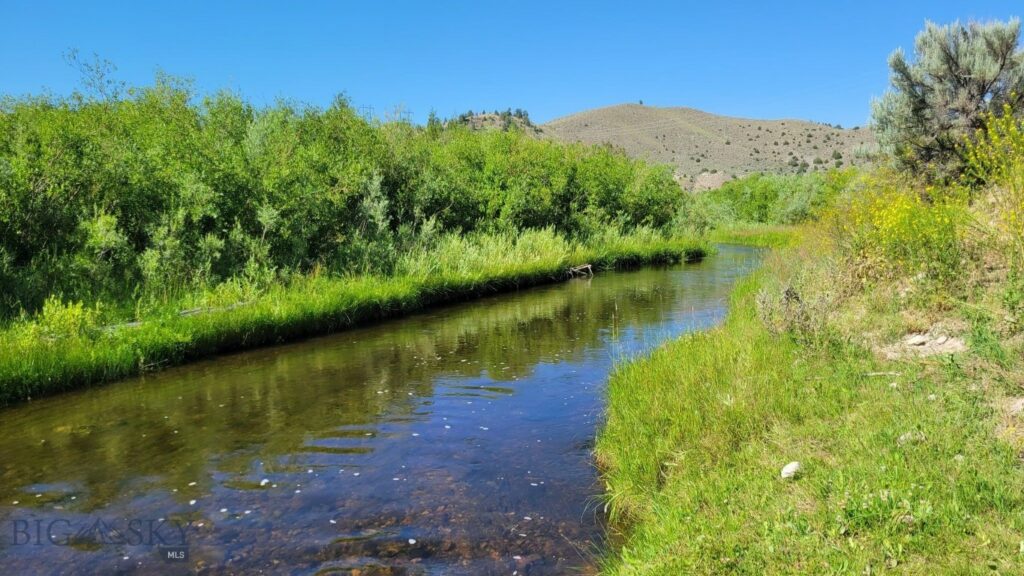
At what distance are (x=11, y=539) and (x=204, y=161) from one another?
39.5ft

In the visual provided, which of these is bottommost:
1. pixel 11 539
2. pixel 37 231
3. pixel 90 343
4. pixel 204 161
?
pixel 11 539

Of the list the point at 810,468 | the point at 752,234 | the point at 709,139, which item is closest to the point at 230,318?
the point at 810,468

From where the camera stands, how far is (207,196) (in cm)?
1535

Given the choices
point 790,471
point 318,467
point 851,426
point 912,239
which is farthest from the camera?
point 912,239

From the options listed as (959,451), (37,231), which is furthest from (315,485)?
(37,231)

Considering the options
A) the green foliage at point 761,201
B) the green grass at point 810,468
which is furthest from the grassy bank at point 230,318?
the green foliage at point 761,201

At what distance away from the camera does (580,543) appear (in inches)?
218

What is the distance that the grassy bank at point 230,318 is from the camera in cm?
1022

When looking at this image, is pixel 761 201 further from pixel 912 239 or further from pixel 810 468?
pixel 810 468

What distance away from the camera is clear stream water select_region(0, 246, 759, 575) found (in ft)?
17.7

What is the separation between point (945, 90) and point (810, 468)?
1539cm

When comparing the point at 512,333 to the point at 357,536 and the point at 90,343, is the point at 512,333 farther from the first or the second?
the point at 357,536

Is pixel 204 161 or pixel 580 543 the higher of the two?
pixel 204 161

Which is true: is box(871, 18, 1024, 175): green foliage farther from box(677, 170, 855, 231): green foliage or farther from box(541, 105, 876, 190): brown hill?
box(541, 105, 876, 190): brown hill
